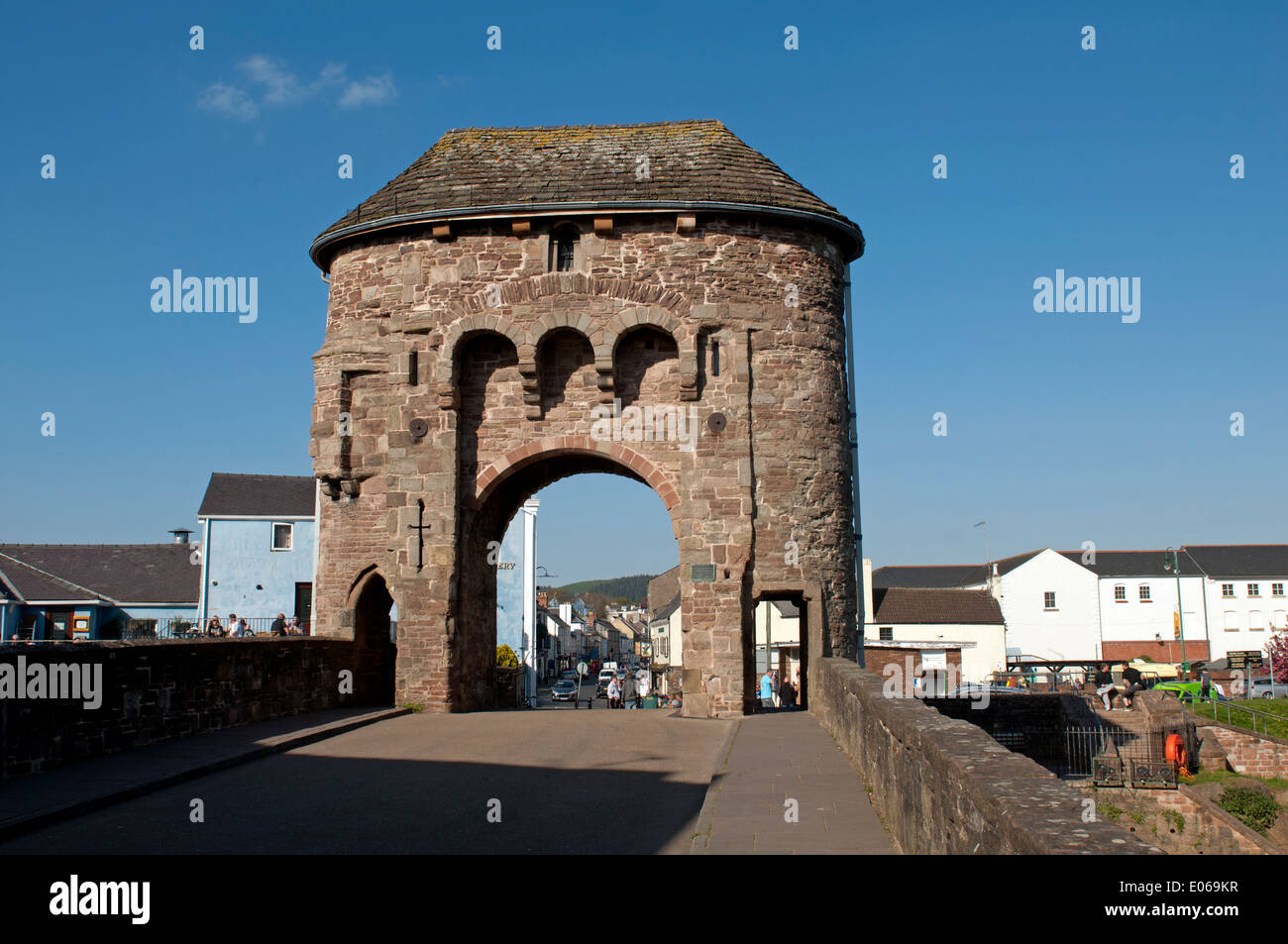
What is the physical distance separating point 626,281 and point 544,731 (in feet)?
24.0

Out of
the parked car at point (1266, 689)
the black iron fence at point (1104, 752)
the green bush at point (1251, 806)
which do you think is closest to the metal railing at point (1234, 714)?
the green bush at point (1251, 806)

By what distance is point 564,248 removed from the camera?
59.7 feet

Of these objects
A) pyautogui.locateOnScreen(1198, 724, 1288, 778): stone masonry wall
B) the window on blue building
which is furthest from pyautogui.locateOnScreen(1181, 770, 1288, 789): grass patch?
the window on blue building

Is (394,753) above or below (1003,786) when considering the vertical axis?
below

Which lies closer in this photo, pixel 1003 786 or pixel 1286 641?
pixel 1003 786

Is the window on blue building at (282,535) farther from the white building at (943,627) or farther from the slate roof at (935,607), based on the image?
the slate roof at (935,607)

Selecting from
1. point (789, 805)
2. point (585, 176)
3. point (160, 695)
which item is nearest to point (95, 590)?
point (585, 176)

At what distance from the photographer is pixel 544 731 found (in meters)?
15.2

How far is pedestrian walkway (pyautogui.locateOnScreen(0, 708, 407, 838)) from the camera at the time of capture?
837 cm

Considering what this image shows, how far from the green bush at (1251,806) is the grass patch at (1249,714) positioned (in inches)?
145
